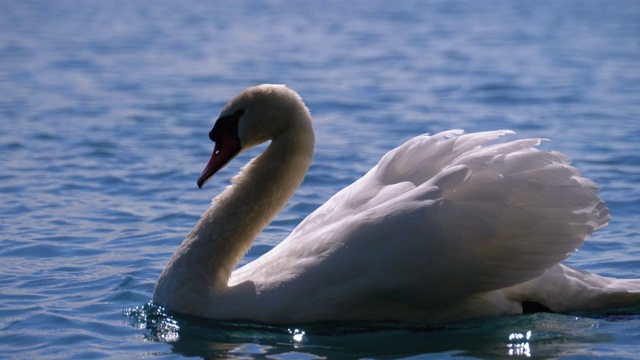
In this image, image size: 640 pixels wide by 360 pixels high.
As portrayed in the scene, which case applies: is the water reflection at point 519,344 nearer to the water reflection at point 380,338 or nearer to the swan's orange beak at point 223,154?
the water reflection at point 380,338

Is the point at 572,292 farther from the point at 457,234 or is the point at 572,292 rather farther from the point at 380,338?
the point at 380,338

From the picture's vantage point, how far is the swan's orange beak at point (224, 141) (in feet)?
23.4

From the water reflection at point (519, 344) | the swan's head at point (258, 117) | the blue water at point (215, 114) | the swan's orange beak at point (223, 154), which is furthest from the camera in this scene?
the swan's orange beak at point (223, 154)

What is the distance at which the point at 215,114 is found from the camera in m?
15.3

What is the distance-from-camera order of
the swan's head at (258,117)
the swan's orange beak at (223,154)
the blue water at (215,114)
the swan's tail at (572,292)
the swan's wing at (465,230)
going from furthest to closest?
the swan's orange beak at (223,154) < the swan's head at (258,117) < the swan's tail at (572,292) < the blue water at (215,114) < the swan's wing at (465,230)

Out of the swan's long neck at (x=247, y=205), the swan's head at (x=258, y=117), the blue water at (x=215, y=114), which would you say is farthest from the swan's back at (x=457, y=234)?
the swan's head at (x=258, y=117)

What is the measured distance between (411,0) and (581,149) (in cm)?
2449

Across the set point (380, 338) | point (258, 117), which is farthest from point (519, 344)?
point (258, 117)

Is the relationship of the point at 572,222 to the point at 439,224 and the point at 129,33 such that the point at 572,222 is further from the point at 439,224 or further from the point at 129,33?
the point at 129,33

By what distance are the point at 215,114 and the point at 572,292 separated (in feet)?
29.7

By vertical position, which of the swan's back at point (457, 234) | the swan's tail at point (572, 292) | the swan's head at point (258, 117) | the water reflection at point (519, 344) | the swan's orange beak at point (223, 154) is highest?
the swan's head at point (258, 117)

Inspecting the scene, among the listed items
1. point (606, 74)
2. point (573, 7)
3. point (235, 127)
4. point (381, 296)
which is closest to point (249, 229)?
point (235, 127)

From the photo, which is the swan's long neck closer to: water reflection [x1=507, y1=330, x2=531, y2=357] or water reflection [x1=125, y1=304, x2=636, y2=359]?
water reflection [x1=125, y1=304, x2=636, y2=359]

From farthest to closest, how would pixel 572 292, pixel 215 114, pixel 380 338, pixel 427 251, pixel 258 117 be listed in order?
pixel 215 114, pixel 258 117, pixel 572 292, pixel 380 338, pixel 427 251
